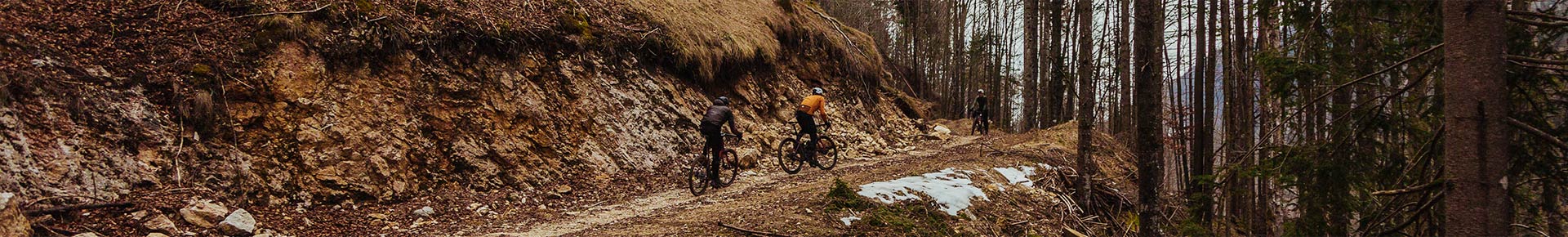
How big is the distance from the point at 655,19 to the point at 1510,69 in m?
9.42

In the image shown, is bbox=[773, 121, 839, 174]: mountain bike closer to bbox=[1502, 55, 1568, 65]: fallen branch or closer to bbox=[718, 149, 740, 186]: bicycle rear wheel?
bbox=[718, 149, 740, 186]: bicycle rear wheel

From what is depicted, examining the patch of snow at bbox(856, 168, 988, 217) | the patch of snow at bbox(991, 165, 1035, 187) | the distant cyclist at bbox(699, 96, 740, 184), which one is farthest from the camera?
the patch of snow at bbox(991, 165, 1035, 187)

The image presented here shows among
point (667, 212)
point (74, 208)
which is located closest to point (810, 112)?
point (667, 212)

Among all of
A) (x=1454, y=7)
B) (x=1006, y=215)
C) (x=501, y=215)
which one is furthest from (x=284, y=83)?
(x=1454, y=7)

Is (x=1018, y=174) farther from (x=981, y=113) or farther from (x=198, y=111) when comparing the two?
(x=198, y=111)

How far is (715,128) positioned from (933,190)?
93.6 inches

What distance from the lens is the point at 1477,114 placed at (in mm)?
2756

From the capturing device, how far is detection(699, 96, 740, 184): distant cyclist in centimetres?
808

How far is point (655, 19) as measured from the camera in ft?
37.1

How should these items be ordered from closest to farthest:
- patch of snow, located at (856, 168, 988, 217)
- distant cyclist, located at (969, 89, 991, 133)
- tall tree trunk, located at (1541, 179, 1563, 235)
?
tall tree trunk, located at (1541, 179, 1563, 235)
patch of snow, located at (856, 168, 988, 217)
distant cyclist, located at (969, 89, 991, 133)

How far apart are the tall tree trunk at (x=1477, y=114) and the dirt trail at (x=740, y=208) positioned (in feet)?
11.1

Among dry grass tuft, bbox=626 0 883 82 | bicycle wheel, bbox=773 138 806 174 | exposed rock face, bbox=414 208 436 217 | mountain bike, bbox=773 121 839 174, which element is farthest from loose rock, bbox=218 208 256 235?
dry grass tuft, bbox=626 0 883 82

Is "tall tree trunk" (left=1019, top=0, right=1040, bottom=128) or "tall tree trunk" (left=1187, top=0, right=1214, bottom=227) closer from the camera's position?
"tall tree trunk" (left=1187, top=0, right=1214, bottom=227)

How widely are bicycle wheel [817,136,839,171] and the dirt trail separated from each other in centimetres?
36
